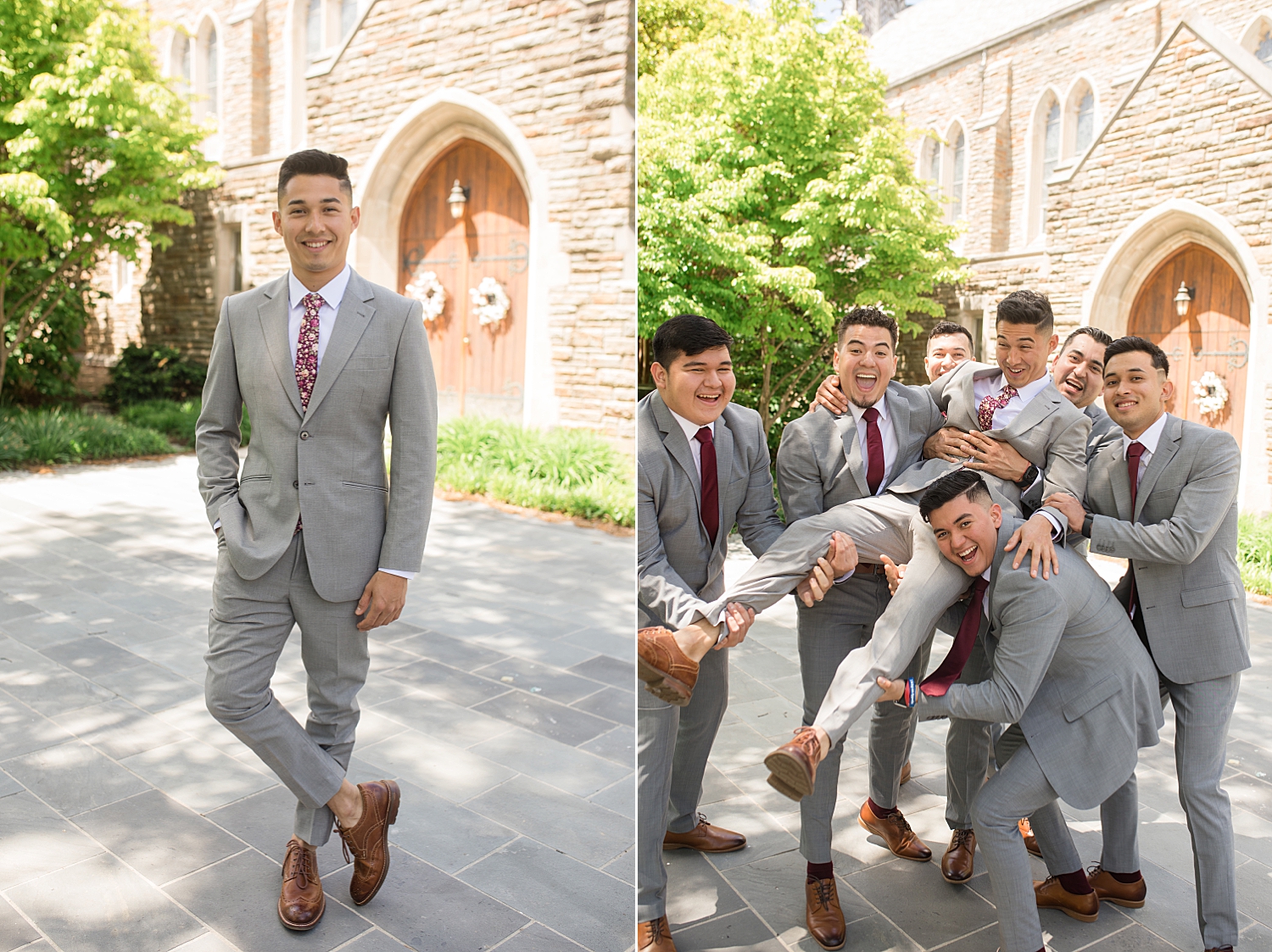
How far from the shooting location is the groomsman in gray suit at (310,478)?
216 centimetres

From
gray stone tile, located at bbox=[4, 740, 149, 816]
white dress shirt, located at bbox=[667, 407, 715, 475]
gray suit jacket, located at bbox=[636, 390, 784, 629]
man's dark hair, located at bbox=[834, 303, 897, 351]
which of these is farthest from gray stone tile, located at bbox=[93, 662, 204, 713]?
man's dark hair, located at bbox=[834, 303, 897, 351]

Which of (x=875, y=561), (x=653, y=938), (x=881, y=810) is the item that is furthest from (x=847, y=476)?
(x=653, y=938)

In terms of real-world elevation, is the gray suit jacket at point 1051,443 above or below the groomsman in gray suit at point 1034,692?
above

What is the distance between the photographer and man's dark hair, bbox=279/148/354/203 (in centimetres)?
214

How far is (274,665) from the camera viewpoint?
219 cm

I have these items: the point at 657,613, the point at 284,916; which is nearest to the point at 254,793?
the point at 284,916

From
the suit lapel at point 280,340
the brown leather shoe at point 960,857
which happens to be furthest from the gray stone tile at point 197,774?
the brown leather shoe at point 960,857

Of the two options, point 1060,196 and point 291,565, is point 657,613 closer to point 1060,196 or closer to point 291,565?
point 291,565

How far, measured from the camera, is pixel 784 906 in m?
2.01

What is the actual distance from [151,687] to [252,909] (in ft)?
5.77

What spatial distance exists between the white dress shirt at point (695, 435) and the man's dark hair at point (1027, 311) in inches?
24.8

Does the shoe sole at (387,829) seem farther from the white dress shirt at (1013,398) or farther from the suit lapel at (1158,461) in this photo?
the suit lapel at (1158,461)

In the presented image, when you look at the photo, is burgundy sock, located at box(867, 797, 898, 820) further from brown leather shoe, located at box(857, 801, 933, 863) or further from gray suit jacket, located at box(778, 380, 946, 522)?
gray suit jacket, located at box(778, 380, 946, 522)

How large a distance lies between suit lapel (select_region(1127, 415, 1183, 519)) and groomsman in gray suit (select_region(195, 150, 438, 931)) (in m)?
1.47
